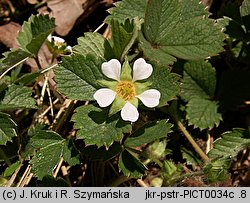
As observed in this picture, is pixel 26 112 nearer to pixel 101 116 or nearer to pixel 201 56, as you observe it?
pixel 101 116

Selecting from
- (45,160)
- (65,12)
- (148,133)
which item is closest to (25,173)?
(45,160)

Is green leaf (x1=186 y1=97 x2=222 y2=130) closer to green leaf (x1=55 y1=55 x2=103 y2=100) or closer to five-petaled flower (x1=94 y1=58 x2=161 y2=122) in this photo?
five-petaled flower (x1=94 y1=58 x2=161 y2=122)

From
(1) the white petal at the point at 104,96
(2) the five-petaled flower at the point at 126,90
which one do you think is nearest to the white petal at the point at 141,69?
(2) the five-petaled flower at the point at 126,90

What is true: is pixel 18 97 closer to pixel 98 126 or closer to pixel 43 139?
pixel 43 139

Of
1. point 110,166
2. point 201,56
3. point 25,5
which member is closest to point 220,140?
point 201,56

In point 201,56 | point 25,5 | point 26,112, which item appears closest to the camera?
point 201,56

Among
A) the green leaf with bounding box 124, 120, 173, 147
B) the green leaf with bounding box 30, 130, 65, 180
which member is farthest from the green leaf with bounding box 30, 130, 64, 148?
the green leaf with bounding box 124, 120, 173, 147
